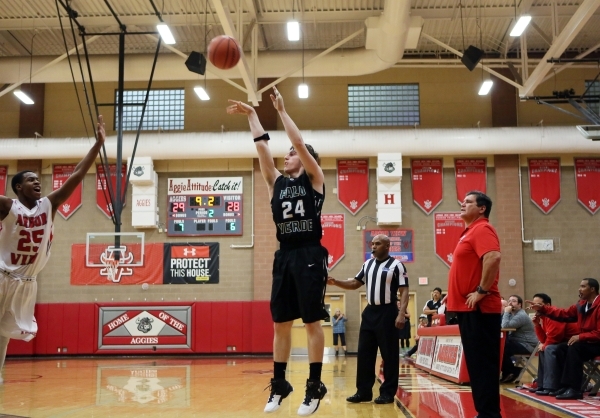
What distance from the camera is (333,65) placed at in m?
18.0

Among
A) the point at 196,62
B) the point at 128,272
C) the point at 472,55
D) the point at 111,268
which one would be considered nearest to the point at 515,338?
the point at 472,55

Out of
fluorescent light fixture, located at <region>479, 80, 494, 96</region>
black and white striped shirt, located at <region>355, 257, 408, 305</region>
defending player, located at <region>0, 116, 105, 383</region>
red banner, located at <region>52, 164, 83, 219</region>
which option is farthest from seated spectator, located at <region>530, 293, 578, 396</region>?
red banner, located at <region>52, 164, 83, 219</region>

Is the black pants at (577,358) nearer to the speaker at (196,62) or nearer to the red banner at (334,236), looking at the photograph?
the speaker at (196,62)

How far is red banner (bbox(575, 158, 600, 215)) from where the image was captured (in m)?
18.9

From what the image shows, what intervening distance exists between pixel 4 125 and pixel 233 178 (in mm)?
7774

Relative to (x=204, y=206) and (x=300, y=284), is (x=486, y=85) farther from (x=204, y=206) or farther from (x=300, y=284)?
(x=300, y=284)

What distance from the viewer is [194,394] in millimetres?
8953

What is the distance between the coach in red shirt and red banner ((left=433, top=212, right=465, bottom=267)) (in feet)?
44.5

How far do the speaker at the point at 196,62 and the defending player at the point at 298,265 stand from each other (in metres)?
10.6

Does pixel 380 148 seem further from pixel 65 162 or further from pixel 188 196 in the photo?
pixel 65 162

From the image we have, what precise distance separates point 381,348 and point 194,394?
2.89 metres

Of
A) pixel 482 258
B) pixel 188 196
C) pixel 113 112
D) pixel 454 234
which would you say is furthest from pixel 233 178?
pixel 482 258

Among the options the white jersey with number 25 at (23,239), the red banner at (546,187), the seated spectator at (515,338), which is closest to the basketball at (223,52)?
the white jersey with number 25 at (23,239)

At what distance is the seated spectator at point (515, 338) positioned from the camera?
1053 cm
